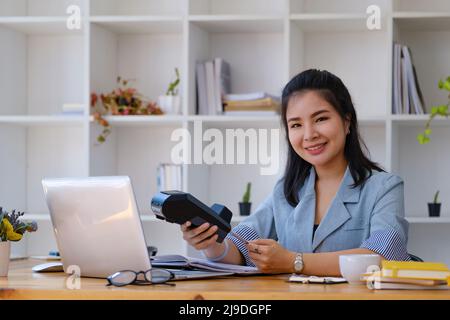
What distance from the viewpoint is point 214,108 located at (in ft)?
13.3

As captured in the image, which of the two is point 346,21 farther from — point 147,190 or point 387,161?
point 147,190

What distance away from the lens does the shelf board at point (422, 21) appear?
12.6ft

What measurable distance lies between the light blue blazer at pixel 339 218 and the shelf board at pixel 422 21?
4.71 feet

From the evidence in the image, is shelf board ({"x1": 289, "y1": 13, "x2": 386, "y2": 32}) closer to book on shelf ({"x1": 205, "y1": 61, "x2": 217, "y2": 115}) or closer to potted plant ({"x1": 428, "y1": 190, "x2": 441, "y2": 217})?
book on shelf ({"x1": 205, "y1": 61, "x2": 217, "y2": 115})

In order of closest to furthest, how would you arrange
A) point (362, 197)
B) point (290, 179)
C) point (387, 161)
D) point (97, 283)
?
point (97, 283), point (362, 197), point (290, 179), point (387, 161)

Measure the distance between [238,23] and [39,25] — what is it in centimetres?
103

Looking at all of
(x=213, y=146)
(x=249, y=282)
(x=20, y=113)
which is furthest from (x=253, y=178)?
(x=249, y=282)

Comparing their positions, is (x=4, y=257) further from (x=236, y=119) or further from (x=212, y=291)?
(x=236, y=119)

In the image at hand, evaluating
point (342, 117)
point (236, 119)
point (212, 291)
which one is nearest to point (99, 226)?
point (212, 291)

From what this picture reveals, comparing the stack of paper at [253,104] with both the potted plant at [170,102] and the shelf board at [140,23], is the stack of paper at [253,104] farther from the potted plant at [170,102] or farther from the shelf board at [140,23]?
the shelf board at [140,23]

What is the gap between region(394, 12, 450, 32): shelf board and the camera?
12.6 feet

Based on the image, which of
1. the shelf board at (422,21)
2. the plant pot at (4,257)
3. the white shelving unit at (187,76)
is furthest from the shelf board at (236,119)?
the plant pot at (4,257)

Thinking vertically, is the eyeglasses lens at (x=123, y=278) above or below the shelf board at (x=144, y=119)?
below
